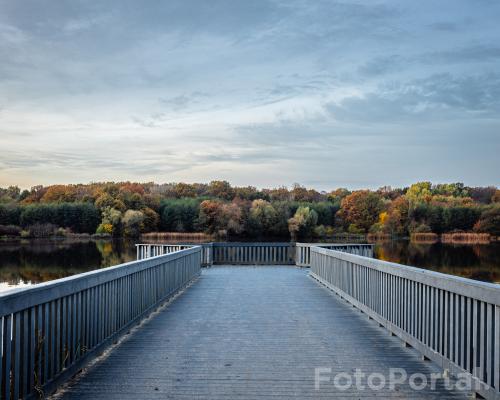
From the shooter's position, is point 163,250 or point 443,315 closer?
point 443,315

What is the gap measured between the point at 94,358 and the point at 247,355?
1445 mm

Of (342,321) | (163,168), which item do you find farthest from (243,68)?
(163,168)

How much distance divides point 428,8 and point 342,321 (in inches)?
689

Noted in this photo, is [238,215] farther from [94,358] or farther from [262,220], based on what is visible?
[94,358]

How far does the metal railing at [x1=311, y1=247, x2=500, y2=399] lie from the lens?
3.53 metres

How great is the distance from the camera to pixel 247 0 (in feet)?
73.6

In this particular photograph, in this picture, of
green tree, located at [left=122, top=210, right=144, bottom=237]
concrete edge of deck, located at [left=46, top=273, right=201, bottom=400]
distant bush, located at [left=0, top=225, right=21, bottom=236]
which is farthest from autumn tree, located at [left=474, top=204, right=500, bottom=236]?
concrete edge of deck, located at [left=46, top=273, right=201, bottom=400]

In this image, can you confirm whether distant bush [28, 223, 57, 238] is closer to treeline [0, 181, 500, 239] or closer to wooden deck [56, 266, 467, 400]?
treeline [0, 181, 500, 239]

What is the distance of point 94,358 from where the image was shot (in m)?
4.67

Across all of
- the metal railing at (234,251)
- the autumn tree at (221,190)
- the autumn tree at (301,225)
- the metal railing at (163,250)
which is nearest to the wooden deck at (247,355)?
the metal railing at (163,250)

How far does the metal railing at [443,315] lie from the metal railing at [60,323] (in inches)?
118

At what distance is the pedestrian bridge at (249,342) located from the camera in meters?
3.57

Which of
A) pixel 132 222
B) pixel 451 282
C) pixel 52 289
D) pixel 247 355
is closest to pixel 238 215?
pixel 132 222

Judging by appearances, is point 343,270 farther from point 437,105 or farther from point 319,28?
point 437,105
